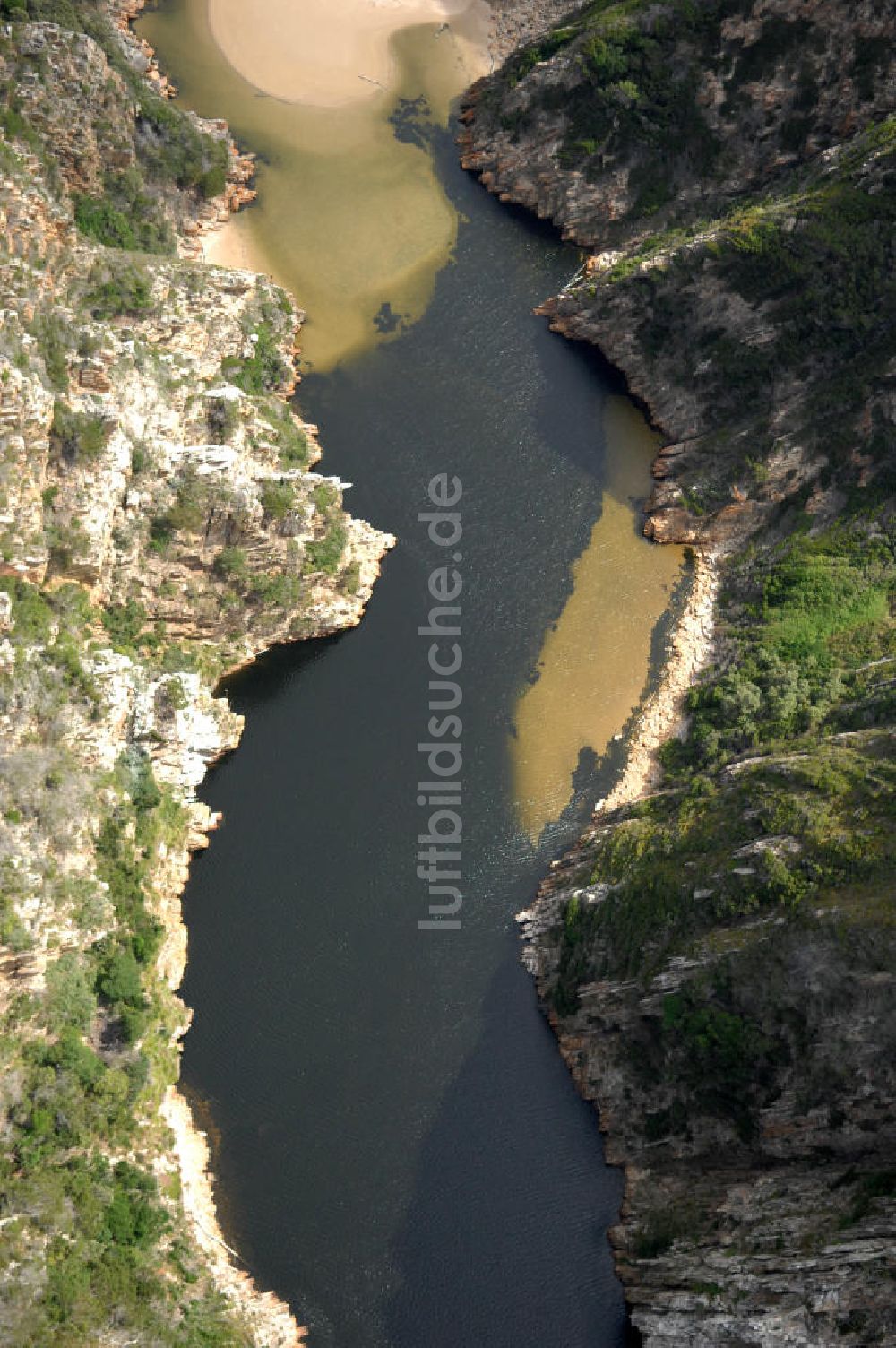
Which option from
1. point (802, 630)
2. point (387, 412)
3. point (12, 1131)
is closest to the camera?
point (12, 1131)

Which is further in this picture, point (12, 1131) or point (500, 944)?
point (500, 944)

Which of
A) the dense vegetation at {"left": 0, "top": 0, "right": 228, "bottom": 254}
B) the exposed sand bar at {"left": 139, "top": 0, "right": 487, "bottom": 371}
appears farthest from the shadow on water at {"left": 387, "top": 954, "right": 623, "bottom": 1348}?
the dense vegetation at {"left": 0, "top": 0, "right": 228, "bottom": 254}

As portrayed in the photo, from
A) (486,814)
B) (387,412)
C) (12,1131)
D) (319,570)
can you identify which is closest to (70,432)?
(319,570)

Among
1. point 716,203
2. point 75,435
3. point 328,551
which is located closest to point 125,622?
point 75,435

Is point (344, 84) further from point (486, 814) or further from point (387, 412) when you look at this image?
point (486, 814)

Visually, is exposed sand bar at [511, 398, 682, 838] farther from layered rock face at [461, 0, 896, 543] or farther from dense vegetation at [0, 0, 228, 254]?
dense vegetation at [0, 0, 228, 254]

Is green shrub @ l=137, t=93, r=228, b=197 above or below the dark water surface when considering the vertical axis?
above

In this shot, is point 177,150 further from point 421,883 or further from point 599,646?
point 421,883
